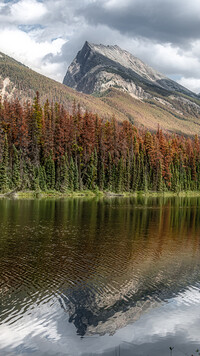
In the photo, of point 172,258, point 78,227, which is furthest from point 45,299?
point 78,227

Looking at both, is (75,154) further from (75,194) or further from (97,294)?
(97,294)

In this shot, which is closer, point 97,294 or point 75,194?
point 97,294

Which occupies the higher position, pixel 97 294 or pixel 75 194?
pixel 75 194

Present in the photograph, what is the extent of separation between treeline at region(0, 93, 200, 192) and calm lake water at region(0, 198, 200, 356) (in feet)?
173

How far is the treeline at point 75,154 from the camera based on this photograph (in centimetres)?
8400

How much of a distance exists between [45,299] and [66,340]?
3.58 m

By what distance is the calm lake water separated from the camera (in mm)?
11703

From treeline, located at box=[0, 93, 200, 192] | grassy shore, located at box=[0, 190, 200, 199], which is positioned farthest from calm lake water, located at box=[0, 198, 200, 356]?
treeline, located at box=[0, 93, 200, 192]

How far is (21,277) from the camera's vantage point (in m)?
18.0

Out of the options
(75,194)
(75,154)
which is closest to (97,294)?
(75,194)

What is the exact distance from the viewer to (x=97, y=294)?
52.5ft

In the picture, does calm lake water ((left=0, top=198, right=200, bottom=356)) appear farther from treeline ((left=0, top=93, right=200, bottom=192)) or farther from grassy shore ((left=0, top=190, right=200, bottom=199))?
treeline ((left=0, top=93, right=200, bottom=192))

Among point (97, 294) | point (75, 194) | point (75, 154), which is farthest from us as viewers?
point (75, 154)

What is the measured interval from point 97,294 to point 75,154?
3258 inches
